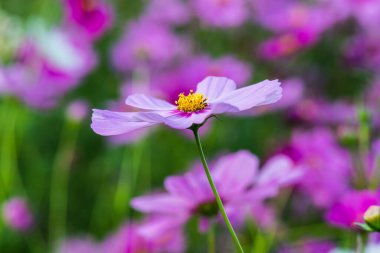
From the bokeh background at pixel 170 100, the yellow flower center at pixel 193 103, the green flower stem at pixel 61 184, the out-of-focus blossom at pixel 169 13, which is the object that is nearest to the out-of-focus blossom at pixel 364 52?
the bokeh background at pixel 170 100

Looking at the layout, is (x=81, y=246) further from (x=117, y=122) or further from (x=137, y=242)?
(x=117, y=122)

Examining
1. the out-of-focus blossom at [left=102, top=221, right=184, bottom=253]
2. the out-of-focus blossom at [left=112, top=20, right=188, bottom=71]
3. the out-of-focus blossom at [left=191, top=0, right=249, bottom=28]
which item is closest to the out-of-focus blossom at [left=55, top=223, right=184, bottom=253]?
the out-of-focus blossom at [left=102, top=221, right=184, bottom=253]

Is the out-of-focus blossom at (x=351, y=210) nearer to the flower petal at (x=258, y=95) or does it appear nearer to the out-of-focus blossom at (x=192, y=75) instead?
the flower petal at (x=258, y=95)

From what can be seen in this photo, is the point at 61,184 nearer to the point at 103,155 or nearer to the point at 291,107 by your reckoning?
the point at 103,155

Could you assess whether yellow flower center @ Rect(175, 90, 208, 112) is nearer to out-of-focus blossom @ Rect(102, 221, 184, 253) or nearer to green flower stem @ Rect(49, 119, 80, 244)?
out-of-focus blossom @ Rect(102, 221, 184, 253)

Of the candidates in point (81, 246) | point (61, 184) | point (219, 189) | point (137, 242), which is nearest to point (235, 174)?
point (219, 189)

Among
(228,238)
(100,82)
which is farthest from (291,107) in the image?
(100,82)
